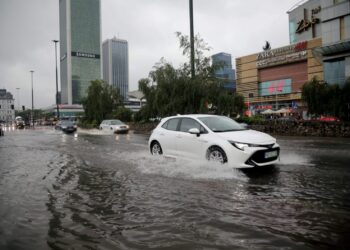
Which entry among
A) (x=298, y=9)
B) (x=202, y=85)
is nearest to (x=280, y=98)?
(x=298, y=9)

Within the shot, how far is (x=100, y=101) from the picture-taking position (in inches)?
1895

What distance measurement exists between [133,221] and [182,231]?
0.80 meters

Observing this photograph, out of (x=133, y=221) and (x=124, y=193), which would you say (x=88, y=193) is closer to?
(x=124, y=193)

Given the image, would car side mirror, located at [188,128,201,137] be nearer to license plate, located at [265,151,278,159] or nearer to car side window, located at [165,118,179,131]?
car side window, located at [165,118,179,131]

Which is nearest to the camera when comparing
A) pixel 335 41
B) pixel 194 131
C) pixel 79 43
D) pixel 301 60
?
pixel 194 131

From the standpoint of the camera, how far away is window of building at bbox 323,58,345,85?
50947 mm

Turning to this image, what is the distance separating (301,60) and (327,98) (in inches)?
1667

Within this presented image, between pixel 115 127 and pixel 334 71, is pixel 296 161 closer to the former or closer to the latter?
pixel 115 127

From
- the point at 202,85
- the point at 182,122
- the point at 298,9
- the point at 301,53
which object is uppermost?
the point at 298,9

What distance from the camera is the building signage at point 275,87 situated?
63344 millimetres

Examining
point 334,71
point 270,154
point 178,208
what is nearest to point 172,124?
point 270,154

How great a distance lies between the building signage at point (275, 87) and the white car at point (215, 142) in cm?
5713

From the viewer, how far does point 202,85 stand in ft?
80.2

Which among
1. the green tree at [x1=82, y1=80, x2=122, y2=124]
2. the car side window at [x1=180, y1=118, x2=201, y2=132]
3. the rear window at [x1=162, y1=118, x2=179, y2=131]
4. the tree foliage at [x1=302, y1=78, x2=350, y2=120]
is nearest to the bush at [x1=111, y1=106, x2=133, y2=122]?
the green tree at [x1=82, y1=80, x2=122, y2=124]
